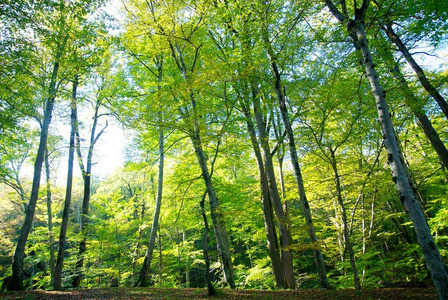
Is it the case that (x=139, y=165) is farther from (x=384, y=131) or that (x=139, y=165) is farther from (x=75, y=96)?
(x=384, y=131)

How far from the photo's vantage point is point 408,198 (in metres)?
3.95

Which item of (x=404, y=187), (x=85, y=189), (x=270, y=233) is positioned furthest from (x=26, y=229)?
(x=404, y=187)

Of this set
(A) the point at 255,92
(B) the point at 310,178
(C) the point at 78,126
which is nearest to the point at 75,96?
(C) the point at 78,126

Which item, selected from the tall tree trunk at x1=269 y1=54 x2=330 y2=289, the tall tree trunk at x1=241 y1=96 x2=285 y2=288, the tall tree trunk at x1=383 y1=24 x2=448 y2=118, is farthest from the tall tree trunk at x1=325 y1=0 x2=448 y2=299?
the tall tree trunk at x1=241 y1=96 x2=285 y2=288

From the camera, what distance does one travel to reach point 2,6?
18.7 ft

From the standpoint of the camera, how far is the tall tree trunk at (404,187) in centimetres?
355

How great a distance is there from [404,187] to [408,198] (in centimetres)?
19

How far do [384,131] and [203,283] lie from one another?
2652 centimetres

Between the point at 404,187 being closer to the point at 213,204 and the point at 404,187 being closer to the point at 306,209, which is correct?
the point at 306,209

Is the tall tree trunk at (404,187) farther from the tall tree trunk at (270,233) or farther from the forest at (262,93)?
the tall tree trunk at (270,233)

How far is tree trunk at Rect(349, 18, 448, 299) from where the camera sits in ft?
11.6

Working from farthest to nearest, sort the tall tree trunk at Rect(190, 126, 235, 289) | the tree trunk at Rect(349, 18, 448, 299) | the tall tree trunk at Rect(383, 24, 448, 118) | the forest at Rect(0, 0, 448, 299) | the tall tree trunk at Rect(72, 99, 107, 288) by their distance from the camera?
the tall tree trunk at Rect(72, 99, 107, 288) → the tall tree trunk at Rect(383, 24, 448, 118) → the tall tree trunk at Rect(190, 126, 235, 289) → the forest at Rect(0, 0, 448, 299) → the tree trunk at Rect(349, 18, 448, 299)

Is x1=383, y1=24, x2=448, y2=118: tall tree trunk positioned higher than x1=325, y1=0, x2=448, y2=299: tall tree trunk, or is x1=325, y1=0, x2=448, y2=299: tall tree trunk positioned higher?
x1=383, y1=24, x2=448, y2=118: tall tree trunk

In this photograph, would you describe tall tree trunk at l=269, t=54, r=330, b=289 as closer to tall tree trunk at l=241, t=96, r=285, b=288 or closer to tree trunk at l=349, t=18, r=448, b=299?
tall tree trunk at l=241, t=96, r=285, b=288
